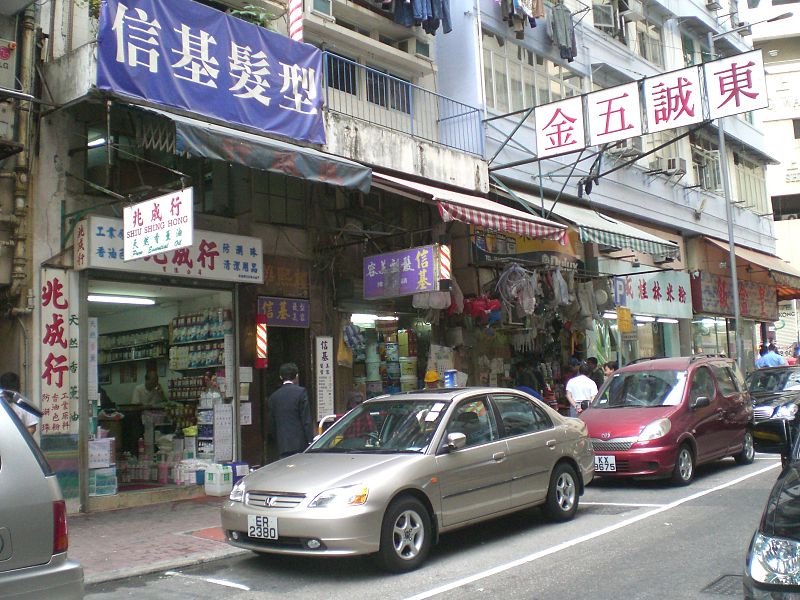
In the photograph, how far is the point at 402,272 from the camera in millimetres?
12492

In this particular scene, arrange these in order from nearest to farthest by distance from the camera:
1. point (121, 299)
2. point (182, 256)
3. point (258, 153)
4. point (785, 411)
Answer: point (258, 153) → point (182, 256) → point (121, 299) → point (785, 411)

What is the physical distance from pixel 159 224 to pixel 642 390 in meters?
7.19

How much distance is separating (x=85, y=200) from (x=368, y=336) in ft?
18.9

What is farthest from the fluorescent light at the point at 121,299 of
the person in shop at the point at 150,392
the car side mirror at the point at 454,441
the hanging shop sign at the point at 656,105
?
the hanging shop sign at the point at 656,105

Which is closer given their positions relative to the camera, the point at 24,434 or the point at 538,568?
the point at 24,434

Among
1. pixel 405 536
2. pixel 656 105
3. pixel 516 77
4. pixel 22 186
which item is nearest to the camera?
pixel 405 536

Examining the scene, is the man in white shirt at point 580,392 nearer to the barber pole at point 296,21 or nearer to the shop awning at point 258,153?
the shop awning at point 258,153

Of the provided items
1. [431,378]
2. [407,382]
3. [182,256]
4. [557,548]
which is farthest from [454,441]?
[407,382]

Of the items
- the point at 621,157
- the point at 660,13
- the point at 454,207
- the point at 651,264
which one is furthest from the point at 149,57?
the point at 660,13

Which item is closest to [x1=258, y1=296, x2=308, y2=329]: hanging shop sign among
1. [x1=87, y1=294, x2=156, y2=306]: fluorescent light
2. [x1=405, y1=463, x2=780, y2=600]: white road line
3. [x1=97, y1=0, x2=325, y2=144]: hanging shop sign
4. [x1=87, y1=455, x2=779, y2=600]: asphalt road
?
[x1=87, y1=294, x2=156, y2=306]: fluorescent light

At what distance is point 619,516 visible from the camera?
8.72 meters

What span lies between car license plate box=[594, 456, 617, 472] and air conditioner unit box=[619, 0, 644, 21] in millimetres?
16055

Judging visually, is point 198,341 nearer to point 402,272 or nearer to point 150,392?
point 150,392

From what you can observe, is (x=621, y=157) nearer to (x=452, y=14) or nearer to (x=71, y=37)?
(x=452, y=14)
